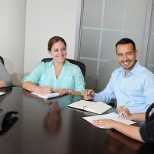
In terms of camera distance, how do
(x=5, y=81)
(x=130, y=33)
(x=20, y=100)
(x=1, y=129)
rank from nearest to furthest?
(x=1, y=129) < (x=20, y=100) < (x=5, y=81) < (x=130, y=33)

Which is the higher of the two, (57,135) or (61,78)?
(61,78)

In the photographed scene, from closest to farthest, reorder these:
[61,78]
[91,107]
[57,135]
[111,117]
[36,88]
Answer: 1. [57,135]
2. [111,117]
3. [91,107]
4. [36,88]
5. [61,78]

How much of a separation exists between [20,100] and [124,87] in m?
0.88

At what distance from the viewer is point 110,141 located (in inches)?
46.7

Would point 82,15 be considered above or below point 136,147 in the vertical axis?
above

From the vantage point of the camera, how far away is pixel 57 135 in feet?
4.03

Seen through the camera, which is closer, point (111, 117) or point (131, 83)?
point (111, 117)

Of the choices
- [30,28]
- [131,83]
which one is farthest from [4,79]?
[30,28]

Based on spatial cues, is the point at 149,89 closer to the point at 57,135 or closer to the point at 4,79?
the point at 57,135

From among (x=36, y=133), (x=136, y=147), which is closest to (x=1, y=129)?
(x=36, y=133)

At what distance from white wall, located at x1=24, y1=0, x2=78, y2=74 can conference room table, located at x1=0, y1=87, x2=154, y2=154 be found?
1771 mm

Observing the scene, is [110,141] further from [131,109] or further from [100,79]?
[100,79]

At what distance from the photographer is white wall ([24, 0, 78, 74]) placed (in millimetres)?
3227

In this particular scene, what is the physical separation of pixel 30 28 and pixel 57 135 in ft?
8.11
